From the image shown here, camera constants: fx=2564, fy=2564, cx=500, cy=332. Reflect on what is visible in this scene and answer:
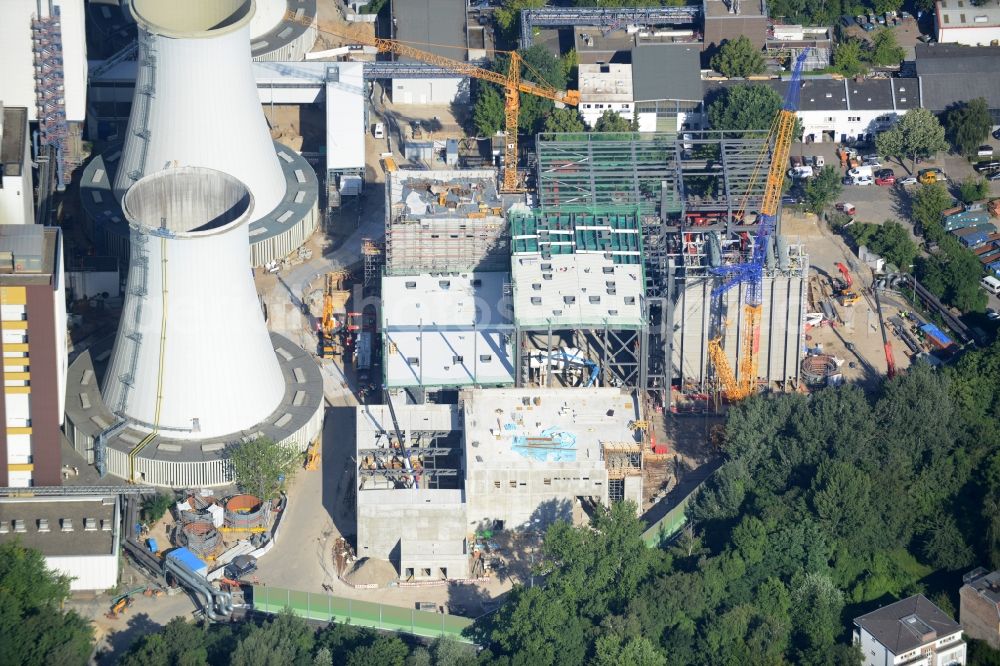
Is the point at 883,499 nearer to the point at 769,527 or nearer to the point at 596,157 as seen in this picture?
the point at 769,527

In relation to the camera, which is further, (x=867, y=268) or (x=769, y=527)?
(x=867, y=268)

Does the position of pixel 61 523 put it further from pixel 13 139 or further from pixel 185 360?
pixel 13 139

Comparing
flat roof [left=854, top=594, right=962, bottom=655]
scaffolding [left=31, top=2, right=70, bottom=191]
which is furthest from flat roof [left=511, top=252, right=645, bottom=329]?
scaffolding [left=31, top=2, right=70, bottom=191]

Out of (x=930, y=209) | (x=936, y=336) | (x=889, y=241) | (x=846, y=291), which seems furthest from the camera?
(x=930, y=209)

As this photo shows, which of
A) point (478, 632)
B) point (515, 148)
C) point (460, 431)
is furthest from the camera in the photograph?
point (515, 148)

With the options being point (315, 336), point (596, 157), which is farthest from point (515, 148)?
point (315, 336)

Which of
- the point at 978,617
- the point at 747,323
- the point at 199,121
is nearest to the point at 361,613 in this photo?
Result: the point at 747,323

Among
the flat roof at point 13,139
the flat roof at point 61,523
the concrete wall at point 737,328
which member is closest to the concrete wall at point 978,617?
the concrete wall at point 737,328
